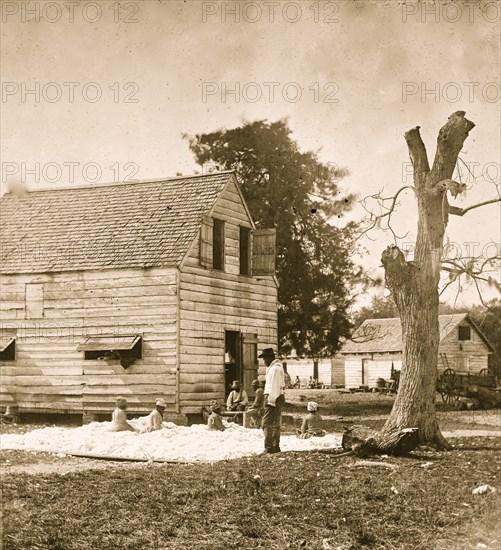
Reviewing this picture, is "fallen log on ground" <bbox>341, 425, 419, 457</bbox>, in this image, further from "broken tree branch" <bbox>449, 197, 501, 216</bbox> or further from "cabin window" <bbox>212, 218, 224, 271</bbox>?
"cabin window" <bbox>212, 218, 224, 271</bbox>

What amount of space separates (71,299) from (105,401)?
2.99m

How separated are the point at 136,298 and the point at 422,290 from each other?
9.73 meters

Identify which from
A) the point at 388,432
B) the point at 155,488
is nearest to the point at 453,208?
the point at 388,432

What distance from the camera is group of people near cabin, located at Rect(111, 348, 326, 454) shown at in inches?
557

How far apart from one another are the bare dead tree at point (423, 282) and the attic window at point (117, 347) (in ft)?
29.4

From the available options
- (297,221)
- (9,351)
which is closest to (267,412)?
(9,351)

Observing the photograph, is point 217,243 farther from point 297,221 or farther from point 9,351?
point 297,221

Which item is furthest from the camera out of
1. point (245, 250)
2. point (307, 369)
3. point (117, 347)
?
point (307, 369)

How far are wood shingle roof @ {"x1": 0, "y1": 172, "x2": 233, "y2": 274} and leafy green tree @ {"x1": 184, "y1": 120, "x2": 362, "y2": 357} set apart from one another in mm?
7779

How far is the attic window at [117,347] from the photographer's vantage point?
2142 centimetres

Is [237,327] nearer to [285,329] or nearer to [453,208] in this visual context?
[285,329]

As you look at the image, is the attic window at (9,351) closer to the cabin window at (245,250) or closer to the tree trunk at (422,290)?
the cabin window at (245,250)

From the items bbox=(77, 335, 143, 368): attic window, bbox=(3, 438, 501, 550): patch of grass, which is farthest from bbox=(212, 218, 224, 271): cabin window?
bbox=(3, 438, 501, 550): patch of grass

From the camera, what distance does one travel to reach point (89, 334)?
73.5 feet
